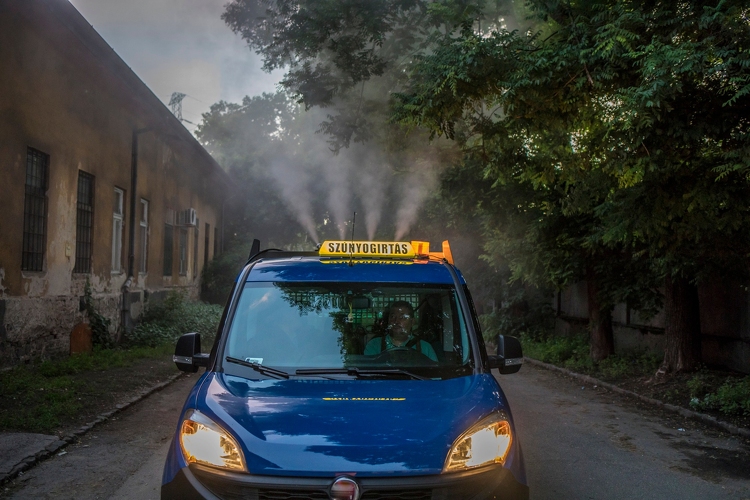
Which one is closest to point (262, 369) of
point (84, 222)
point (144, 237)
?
point (84, 222)

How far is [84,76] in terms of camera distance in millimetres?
14203

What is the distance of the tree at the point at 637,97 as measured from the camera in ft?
22.3

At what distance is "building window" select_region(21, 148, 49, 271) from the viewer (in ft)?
39.3

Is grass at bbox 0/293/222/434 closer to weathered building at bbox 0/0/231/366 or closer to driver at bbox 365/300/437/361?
weathered building at bbox 0/0/231/366

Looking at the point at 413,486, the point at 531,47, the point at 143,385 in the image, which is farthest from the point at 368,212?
the point at 413,486

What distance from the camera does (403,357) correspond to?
4.73 metres

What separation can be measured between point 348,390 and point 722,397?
726 centimetres

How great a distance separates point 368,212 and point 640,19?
2194 cm

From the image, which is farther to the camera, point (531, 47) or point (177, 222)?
point (177, 222)

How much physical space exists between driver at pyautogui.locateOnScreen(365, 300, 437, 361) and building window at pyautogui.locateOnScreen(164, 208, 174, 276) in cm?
1769

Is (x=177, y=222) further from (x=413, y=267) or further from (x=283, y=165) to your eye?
(x=413, y=267)

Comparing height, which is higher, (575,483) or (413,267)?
(413,267)

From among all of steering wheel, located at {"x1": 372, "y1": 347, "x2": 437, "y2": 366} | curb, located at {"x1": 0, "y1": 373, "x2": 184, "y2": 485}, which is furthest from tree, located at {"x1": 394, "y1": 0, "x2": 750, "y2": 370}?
curb, located at {"x1": 0, "y1": 373, "x2": 184, "y2": 485}

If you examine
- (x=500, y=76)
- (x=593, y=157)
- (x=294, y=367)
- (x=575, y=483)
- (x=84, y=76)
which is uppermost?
(x=84, y=76)
